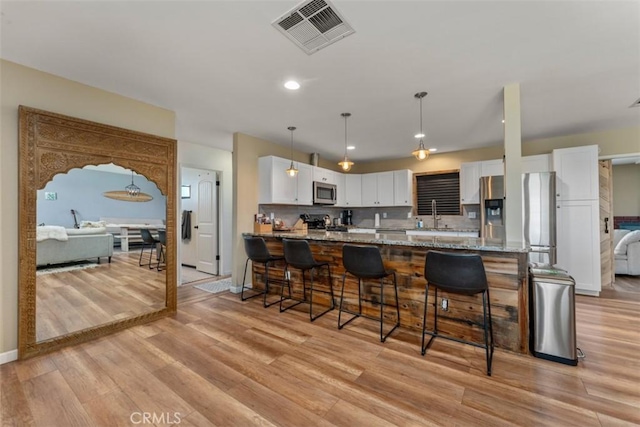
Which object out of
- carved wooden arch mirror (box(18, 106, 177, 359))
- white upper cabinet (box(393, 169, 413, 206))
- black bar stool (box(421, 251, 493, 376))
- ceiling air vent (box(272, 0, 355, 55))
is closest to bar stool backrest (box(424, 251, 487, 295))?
black bar stool (box(421, 251, 493, 376))

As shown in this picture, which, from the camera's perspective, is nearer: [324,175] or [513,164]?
[513,164]

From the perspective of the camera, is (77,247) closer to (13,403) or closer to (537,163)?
(13,403)

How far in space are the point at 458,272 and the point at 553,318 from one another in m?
0.91

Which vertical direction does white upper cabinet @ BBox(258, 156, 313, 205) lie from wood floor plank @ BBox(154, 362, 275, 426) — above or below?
above

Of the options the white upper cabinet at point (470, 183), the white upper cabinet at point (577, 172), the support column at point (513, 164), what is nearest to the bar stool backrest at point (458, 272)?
the support column at point (513, 164)

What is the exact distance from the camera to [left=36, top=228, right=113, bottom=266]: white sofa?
2.55 meters

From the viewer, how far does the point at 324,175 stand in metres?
5.77

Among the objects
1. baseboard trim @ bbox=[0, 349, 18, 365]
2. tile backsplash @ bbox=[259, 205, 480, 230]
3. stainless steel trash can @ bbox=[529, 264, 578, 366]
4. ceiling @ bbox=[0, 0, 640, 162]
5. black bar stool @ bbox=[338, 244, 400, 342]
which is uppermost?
ceiling @ bbox=[0, 0, 640, 162]

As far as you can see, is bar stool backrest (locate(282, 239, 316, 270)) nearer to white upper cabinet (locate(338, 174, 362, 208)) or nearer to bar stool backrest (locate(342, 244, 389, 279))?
bar stool backrest (locate(342, 244, 389, 279))

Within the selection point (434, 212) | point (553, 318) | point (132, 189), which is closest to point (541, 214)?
point (434, 212)

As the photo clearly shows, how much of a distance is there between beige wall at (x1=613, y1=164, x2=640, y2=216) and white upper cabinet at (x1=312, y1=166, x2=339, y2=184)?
7.39 m

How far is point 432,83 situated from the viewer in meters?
2.77

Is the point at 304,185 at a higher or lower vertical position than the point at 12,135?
lower

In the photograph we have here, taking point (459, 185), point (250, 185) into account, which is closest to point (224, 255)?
point (250, 185)
